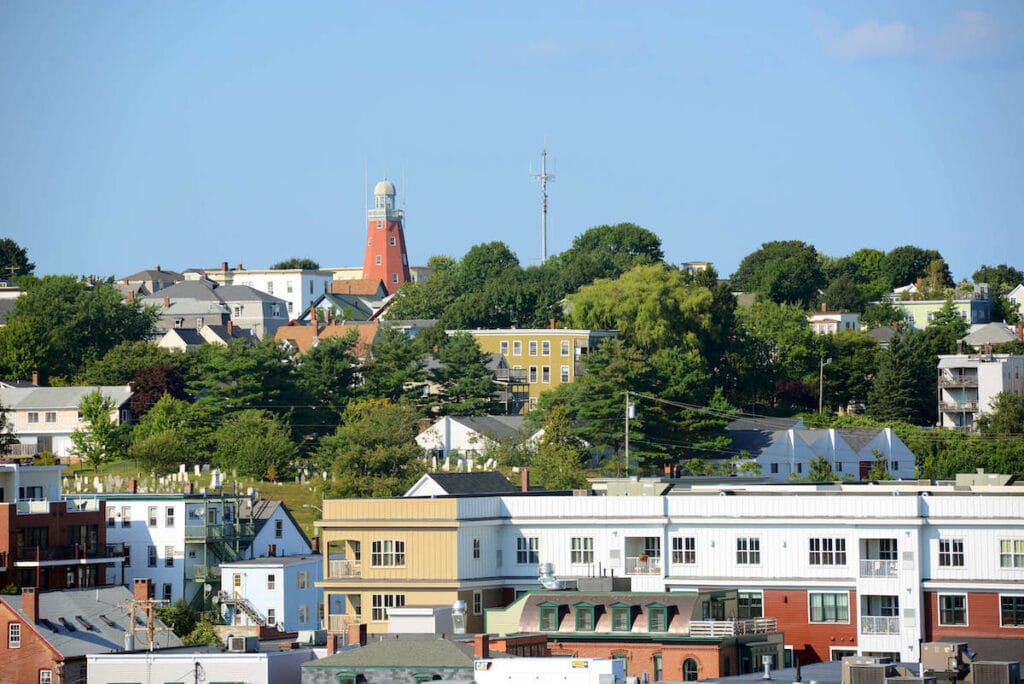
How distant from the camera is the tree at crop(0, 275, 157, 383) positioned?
504 ft

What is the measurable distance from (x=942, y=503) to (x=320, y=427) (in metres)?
74.0

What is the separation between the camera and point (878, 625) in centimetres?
6525

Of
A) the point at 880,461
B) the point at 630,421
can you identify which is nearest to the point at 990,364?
the point at 880,461

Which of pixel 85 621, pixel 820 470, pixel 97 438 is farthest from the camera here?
pixel 97 438

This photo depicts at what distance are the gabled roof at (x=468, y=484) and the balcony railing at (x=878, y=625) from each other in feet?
59.5

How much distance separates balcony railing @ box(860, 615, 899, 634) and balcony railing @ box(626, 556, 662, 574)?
6.81m

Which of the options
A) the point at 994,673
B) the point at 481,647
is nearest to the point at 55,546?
the point at 481,647

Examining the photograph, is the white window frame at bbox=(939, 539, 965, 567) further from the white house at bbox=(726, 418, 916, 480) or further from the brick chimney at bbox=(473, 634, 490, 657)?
the white house at bbox=(726, 418, 916, 480)

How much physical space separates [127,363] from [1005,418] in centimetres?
5694

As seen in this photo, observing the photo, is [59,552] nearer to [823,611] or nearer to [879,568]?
[823,611]

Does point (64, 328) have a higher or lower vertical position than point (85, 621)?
higher

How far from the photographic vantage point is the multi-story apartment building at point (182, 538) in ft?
305

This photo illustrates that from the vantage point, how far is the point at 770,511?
67.6 m

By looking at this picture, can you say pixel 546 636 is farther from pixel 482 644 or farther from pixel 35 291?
pixel 35 291
